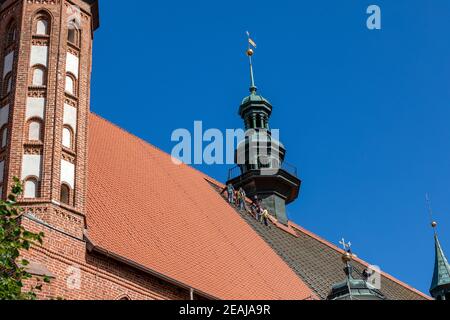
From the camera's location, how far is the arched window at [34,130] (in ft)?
47.8

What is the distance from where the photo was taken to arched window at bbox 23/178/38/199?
1395cm

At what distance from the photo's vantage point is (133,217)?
1716cm

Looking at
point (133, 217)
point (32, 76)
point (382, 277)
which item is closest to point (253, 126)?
point (382, 277)

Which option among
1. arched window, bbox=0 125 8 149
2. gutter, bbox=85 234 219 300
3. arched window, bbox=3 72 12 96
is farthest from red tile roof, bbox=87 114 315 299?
arched window, bbox=3 72 12 96

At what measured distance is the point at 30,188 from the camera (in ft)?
46.1

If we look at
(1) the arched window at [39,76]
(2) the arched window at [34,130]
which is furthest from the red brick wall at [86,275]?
(1) the arched window at [39,76]

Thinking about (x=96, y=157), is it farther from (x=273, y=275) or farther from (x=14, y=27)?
(x=273, y=275)

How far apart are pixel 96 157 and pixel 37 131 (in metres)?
3.84

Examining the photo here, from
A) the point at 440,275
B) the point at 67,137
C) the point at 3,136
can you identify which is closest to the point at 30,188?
the point at 3,136

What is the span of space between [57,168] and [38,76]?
2027mm

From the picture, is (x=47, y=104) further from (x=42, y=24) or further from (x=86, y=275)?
(x=86, y=275)

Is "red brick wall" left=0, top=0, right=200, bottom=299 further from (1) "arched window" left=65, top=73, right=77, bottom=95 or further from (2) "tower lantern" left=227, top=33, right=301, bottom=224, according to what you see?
(2) "tower lantern" left=227, top=33, right=301, bottom=224

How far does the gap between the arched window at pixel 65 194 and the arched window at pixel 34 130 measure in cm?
97

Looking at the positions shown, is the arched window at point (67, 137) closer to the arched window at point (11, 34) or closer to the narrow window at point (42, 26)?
the narrow window at point (42, 26)
